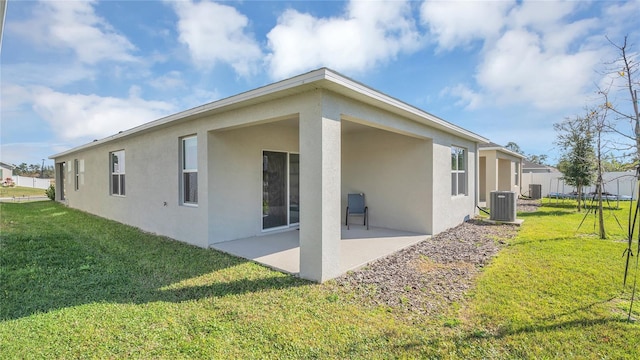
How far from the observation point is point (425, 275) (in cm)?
468

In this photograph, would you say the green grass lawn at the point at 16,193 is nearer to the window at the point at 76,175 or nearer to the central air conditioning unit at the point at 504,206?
the window at the point at 76,175

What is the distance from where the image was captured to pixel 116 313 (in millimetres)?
3398

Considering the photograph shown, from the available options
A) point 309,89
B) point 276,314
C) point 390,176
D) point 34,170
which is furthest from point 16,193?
point 34,170

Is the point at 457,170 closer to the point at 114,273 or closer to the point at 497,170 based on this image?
the point at 497,170

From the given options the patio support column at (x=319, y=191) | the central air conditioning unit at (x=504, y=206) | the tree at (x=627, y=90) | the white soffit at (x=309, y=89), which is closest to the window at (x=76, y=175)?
the white soffit at (x=309, y=89)

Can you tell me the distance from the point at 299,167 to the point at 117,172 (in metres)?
7.95

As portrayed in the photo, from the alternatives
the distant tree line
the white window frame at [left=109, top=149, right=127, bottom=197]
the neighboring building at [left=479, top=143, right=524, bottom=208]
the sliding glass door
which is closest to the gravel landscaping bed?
the sliding glass door

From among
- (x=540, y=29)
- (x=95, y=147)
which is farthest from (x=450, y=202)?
(x=95, y=147)

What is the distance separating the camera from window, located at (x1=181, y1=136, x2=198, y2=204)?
22.7 ft

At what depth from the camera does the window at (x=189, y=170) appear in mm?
6906

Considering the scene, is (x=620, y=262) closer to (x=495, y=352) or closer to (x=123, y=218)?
(x=495, y=352)

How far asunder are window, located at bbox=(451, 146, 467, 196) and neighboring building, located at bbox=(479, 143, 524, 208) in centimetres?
413

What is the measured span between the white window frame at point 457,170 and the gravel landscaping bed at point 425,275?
7.61ft

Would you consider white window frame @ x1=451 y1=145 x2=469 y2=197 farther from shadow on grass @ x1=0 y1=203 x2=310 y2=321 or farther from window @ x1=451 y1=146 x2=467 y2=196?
shadow on grass @ x1=0 y1=203 x2=310 y2=321
